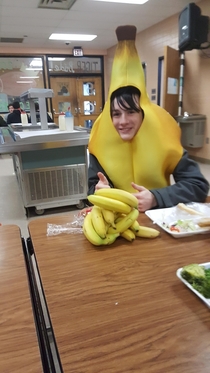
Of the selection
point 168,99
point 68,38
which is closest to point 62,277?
point 168,99

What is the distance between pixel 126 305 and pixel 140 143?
75cm

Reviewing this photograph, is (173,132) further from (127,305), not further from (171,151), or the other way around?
(127,305)

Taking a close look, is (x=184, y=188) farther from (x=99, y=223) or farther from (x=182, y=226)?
(x=99, y=223)

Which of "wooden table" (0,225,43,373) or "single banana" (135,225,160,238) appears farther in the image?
"single banana" (135,225,160,238)

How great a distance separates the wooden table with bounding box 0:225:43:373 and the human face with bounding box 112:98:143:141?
661 mm

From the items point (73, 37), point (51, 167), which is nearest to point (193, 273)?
point (51, 167)

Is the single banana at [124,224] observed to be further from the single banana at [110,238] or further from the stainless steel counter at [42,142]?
the stainless steel counter at [42,142]

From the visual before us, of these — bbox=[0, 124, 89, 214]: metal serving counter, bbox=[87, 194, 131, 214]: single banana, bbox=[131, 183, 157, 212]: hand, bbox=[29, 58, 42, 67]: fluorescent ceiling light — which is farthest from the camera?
bbox=[29, 58, 42, 67]: fluorescent ceiling light

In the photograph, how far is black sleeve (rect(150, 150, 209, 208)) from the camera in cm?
120

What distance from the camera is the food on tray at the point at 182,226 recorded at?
38.7 inches

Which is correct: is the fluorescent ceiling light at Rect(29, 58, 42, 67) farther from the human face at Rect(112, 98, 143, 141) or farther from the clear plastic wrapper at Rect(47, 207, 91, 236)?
the clear plastic wrapper at Rect(47, 207, 91, 236)

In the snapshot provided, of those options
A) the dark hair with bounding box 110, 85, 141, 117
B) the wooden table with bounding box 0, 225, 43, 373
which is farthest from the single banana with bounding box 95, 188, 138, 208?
the dark hair with bounding box 110, 85, 141, 117

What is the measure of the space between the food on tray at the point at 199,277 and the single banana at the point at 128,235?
0.26 metres

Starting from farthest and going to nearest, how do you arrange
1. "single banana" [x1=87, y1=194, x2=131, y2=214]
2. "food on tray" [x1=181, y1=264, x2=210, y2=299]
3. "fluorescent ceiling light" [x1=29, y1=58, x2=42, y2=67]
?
1. "fluorescent ceiling light" [x1=29, y1=58, x2=42, y2=67]
2. "single banana" [x1=87, y1=194, x2=131, y2=214]
3. "food on tray" [x1=181, y1=264, x2=210, y2=299]
